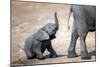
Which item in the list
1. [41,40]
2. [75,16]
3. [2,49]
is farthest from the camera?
[75,16]

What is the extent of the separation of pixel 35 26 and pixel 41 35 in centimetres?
15

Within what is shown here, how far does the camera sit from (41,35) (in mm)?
2537

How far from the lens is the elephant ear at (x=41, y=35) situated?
2518 mm

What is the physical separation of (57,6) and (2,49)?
37.2 inches

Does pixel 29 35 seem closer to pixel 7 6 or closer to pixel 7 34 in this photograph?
pixel 7 34

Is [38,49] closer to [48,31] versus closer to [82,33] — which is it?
[48,31]

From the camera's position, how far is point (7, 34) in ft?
7.80

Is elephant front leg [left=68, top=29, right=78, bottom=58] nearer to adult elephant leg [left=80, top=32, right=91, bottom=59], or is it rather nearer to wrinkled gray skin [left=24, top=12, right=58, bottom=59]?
adult elephant leg [left=80, top=32, right=91, bottom=59]

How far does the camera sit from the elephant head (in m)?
2.53

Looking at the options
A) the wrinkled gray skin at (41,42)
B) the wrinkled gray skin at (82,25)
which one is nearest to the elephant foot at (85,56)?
the wrinkled gray skin at (82,25)

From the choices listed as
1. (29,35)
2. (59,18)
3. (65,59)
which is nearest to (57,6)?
(59,18)

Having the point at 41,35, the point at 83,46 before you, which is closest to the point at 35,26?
the point at 41,35

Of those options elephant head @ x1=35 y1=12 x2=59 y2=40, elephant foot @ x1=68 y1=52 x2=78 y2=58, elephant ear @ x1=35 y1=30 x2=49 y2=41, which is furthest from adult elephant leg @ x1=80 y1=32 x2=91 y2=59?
elephant ear @ x1=35 y1=30 x2=49 y2=41

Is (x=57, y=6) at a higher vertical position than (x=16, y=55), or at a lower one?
higher
